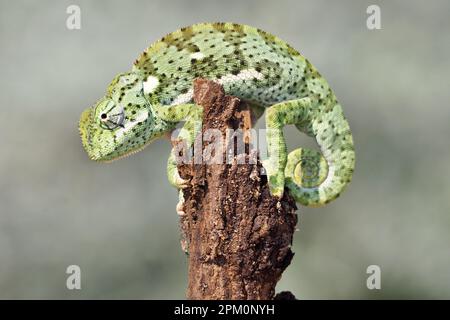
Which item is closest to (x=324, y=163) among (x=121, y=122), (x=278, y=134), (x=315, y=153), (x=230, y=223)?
(x=315, y=153)

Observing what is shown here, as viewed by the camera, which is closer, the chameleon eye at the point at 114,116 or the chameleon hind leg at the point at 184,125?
the chameleon hind leg at the point at 184,125

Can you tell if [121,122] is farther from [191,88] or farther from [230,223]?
[230,223]

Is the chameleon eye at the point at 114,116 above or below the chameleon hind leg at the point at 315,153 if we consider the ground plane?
above

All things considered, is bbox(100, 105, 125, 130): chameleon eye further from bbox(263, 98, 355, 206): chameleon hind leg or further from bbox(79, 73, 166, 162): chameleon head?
bbox(263, 98, 355, 206): chameleon hind leg

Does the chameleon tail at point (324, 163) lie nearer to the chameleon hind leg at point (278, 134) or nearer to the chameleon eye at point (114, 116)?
the chameleon hind leg at point (278, 134)

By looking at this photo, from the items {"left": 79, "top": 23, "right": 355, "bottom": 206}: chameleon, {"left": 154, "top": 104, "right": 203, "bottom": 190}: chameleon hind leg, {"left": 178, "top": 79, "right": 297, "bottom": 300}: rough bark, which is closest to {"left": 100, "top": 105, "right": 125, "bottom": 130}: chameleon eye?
{"left": 79, "top": 23, "right": 355, "bottom": 206}: chameleon

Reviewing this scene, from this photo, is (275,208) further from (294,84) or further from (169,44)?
(169,44)

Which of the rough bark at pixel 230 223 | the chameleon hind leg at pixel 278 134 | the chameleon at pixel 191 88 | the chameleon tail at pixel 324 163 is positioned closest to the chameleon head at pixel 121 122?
the chameleon at pixel 191 88
